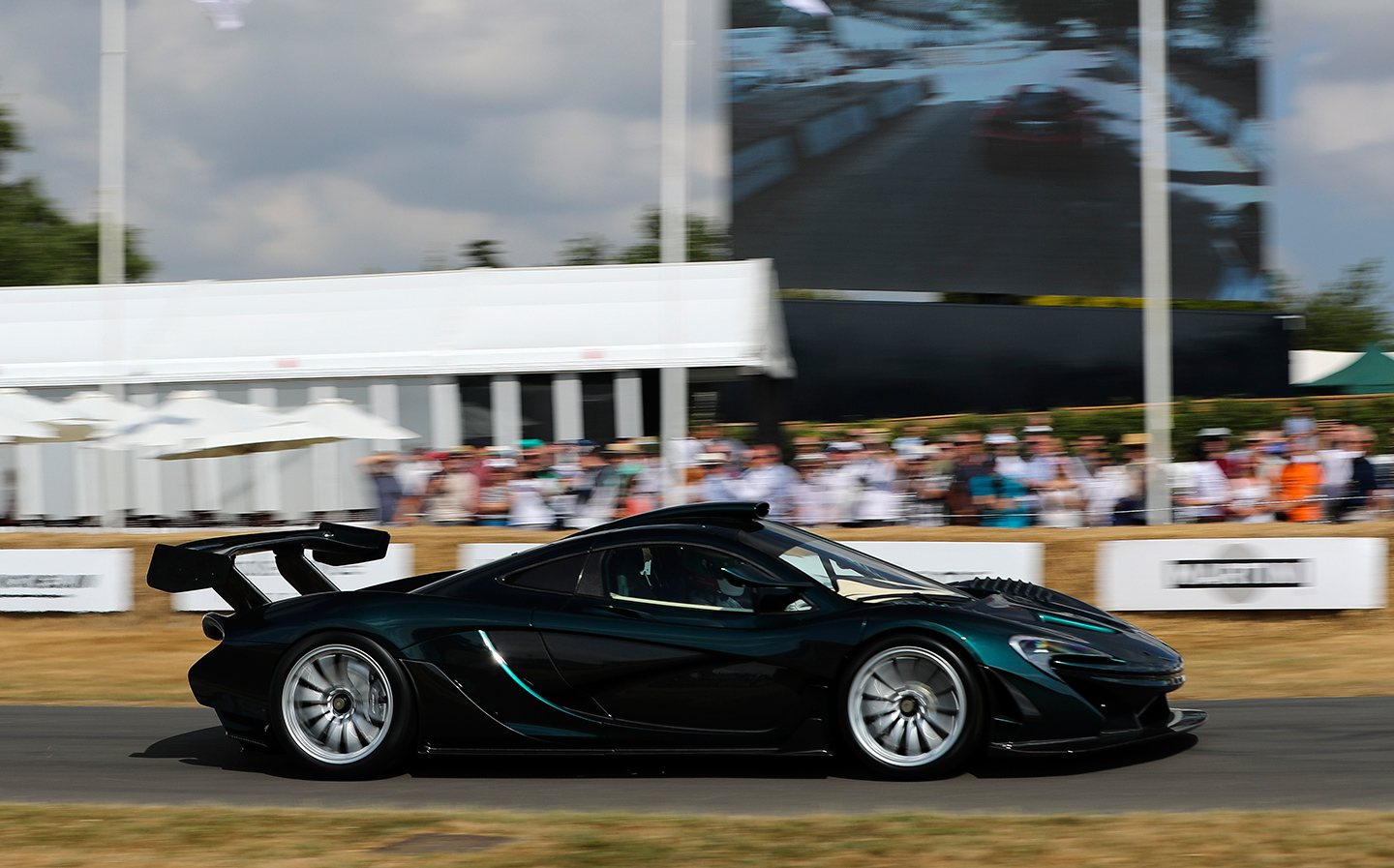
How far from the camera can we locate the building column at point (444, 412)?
21000mm

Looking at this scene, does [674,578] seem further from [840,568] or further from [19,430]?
[19,430]

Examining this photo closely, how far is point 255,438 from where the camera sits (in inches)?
746

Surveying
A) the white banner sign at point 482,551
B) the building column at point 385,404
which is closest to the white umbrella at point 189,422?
the building column at point 385,404

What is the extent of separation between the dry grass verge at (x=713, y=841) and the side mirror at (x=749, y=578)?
3.78ft

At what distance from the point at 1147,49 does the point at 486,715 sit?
13.0m

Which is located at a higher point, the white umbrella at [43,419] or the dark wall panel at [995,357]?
the dark wall panel at [995,357]

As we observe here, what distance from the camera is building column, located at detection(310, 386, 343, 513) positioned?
20.2m

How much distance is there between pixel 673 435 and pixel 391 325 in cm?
666

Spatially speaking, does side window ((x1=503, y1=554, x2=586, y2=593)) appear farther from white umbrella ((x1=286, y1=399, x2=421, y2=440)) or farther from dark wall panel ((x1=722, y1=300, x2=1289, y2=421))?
dark wall panel ((x1=722, y1=300, x2=1289, y2=421))

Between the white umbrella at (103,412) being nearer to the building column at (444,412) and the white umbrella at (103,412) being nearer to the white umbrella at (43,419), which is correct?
the white umbrella at (43,419)

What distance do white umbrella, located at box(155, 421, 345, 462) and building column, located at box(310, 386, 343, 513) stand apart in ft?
1.38

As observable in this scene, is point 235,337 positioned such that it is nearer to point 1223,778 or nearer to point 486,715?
point 486,715

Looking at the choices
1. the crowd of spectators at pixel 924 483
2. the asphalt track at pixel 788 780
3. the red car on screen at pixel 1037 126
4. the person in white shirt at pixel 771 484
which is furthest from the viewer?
the red car on screen at pixel 1037 126

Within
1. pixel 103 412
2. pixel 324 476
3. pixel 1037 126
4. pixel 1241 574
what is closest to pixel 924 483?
pixel 1241 574
